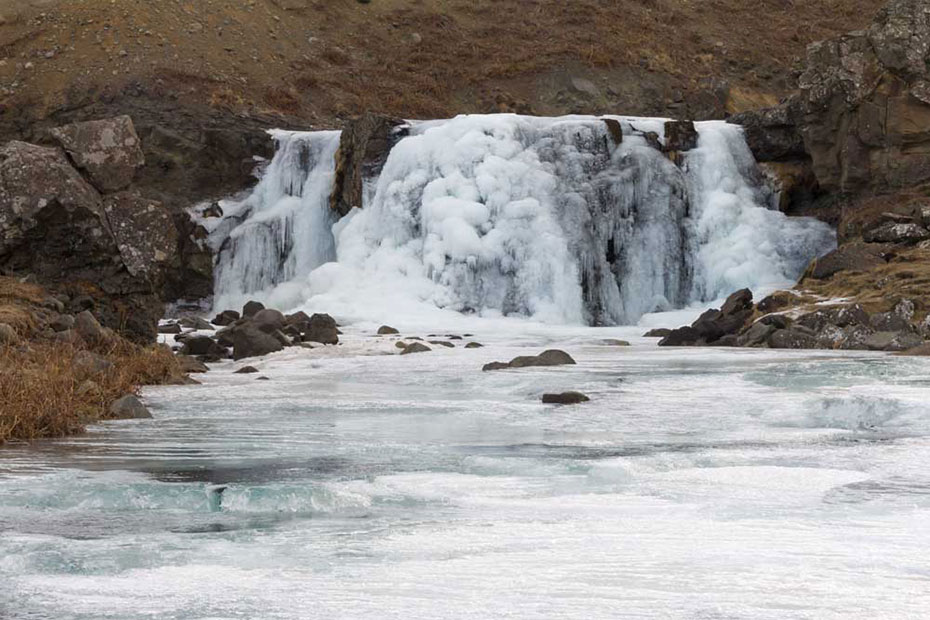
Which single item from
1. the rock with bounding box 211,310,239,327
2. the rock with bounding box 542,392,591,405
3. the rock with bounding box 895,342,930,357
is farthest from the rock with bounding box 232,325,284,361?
the rock with bounding box 895,342,930,357

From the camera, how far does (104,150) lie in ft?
48.6

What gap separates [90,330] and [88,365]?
94.8 inches

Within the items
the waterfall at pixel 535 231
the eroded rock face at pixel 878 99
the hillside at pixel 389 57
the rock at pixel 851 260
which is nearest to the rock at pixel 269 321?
the waterfall at pixel 535 231

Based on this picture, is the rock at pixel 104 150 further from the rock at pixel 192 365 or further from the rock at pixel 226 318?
the rock at pixel 226 318

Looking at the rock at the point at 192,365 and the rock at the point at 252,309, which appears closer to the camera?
the rock at the point at 192,365

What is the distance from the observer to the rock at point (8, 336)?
39.6 feet

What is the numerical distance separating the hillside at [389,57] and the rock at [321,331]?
13740 millimetres

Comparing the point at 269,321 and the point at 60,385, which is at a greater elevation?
the point at 269,321

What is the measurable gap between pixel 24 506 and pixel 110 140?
375 inches

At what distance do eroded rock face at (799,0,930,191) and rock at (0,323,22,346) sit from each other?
16.4 meters

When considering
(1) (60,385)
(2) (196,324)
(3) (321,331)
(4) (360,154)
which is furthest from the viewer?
(4) (360,154)

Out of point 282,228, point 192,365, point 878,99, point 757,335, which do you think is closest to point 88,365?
point 192,365

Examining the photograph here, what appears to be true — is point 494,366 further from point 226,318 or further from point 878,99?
point 878,99

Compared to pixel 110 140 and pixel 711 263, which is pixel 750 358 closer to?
pixel 110 140
